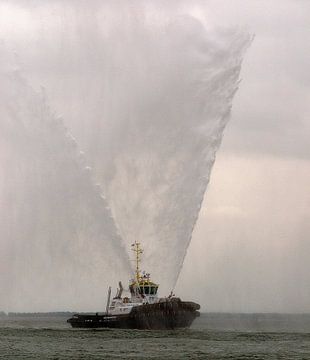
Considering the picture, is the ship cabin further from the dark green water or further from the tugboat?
the dark green water

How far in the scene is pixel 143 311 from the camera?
76562 millimetres

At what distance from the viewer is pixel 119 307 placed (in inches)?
3241

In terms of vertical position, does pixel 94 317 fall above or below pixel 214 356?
above

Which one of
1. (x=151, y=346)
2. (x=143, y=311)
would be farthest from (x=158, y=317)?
(x=151, y=346)

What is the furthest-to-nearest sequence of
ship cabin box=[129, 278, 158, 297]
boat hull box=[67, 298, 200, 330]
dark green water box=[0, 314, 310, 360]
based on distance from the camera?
ship cabin box=[129, 278, 158, 297]
boat hull box=[67, 298, 200, 330]
dark green water box=[0, 314, 310, 360]

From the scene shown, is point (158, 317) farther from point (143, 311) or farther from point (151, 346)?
point (151, 346)

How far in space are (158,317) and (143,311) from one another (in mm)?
1742

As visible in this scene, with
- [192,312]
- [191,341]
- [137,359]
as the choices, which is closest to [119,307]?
[192,312]

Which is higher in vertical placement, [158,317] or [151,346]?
[158,317]

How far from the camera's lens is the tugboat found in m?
76.1

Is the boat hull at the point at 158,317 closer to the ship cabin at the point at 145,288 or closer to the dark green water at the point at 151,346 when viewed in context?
the dark green water at the point at 151,346

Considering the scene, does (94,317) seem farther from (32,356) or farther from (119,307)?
(32,356)

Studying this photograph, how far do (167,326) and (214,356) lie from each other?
2678cm

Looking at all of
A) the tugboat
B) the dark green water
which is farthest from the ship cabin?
the dark green water
